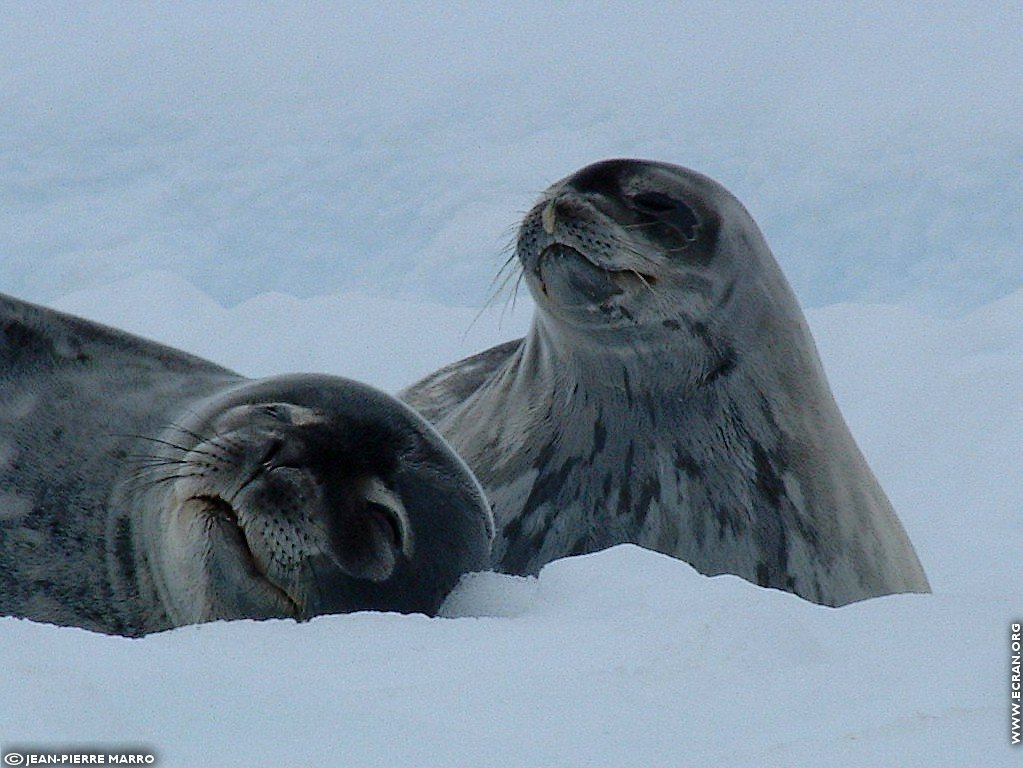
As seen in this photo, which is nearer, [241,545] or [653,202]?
[241,545]

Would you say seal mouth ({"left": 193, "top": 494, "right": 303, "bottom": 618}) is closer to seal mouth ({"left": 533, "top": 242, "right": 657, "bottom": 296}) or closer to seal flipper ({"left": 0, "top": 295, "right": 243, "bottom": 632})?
seal flipper ({"left": 0, "top": 295, "right": 243, "bottom": 632})

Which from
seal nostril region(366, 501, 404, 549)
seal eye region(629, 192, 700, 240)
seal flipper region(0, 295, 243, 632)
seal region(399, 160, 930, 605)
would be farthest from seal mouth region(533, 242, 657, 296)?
seal nostril region(366, 501, 404, 549)

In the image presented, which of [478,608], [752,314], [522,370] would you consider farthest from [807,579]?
[478,608]

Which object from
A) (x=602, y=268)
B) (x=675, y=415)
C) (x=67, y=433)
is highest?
(x=602, y=268)

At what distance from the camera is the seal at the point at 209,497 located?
8.68 feet

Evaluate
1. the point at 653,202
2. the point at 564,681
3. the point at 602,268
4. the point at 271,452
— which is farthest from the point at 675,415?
the point at 564,681

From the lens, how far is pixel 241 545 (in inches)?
104

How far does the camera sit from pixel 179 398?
10.6 ft

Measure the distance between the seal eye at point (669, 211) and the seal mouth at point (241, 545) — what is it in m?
1.64

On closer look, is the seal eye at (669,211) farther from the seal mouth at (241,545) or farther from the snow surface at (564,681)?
the seal mouth at (241,545)

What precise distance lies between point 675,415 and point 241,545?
1.60 m

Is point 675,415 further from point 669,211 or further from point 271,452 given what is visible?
point 271,452

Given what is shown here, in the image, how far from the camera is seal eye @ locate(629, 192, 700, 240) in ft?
13.0

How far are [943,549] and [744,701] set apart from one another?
5855 millimetres
